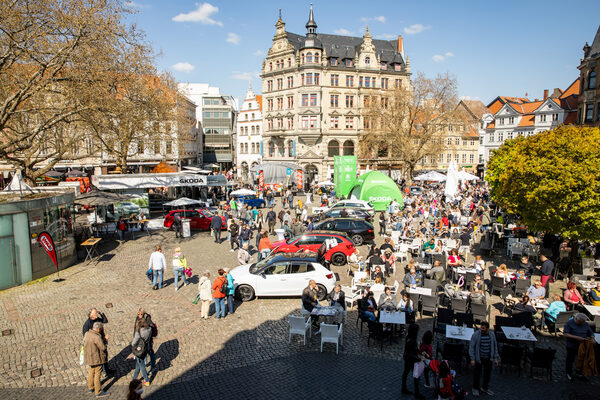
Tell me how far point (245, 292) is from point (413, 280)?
572 cm

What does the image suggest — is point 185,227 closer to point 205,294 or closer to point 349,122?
point 205,294

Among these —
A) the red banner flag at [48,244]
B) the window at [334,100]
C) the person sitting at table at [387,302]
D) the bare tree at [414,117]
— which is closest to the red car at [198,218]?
the red banner flag at [48,244]

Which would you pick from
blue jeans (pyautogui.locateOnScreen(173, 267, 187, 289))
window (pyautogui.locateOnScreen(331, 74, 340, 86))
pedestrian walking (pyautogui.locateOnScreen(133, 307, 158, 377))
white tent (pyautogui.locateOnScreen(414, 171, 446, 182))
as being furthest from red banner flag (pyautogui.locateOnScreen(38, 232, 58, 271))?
window (pyautogui.locateOnScreen(331, 74, 340, 86))

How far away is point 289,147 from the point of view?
58.0m

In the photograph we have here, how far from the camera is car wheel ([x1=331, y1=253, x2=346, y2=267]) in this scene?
17.6 metres

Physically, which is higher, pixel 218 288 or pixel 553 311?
pixel 218 288

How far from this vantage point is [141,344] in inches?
321

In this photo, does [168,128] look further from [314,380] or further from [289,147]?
[314,380]

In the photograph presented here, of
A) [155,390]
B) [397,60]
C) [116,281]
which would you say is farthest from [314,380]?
[397,60]

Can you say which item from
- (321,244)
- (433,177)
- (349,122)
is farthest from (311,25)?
(321,244)

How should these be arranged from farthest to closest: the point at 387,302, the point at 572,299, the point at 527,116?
the point at 527,116
the point at 572,299
the point at 387,302

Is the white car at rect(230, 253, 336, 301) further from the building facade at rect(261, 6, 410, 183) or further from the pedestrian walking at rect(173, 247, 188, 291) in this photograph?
the building facade at rect(261, 6, 410, 183)

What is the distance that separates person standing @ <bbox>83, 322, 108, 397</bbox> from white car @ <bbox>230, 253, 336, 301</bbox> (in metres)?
5.39

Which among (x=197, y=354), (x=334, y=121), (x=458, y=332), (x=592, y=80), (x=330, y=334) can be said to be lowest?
(x=197, y=354)
